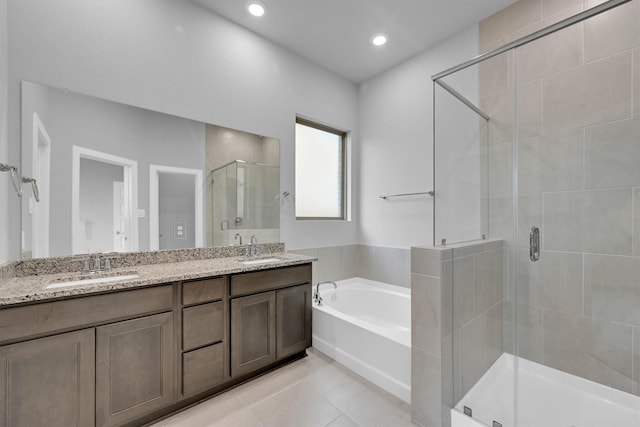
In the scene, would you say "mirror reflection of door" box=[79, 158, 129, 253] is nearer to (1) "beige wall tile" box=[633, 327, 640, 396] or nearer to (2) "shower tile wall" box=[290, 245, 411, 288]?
(2) "shower tile wall" box=[290, 245, 411, 288]

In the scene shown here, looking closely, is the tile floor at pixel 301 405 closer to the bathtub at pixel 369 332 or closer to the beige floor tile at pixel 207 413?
the beige floor tile at pixel 207 413

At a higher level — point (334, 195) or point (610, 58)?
point (610, 58)

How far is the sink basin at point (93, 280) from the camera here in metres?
1.44

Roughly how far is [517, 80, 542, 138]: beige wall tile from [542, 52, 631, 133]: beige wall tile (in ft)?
0.11

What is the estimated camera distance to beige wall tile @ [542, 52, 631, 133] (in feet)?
Result: 5.37

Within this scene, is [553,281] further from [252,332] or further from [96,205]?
[96,205]

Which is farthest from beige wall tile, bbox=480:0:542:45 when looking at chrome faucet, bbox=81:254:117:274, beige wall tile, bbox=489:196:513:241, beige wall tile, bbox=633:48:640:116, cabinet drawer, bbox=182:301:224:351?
chrome faucet, bbox=81:254:117:274

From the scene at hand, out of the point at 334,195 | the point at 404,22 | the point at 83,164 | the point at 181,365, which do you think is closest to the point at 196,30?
the point at 83,164

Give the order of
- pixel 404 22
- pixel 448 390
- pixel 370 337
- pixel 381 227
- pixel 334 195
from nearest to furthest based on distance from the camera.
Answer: pixel 448 390, pixel 370 337, pixel 404 22, pixel 381 227, pixel 334 195

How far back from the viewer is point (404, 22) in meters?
2.44

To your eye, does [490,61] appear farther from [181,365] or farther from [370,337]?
[181,365]

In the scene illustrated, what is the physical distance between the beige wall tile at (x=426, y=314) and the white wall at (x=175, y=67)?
1547 mm

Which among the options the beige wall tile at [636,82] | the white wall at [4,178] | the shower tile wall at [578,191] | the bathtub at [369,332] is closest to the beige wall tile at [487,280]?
the shower tile wall at [578,191]

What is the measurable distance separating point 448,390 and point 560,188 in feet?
4.85
